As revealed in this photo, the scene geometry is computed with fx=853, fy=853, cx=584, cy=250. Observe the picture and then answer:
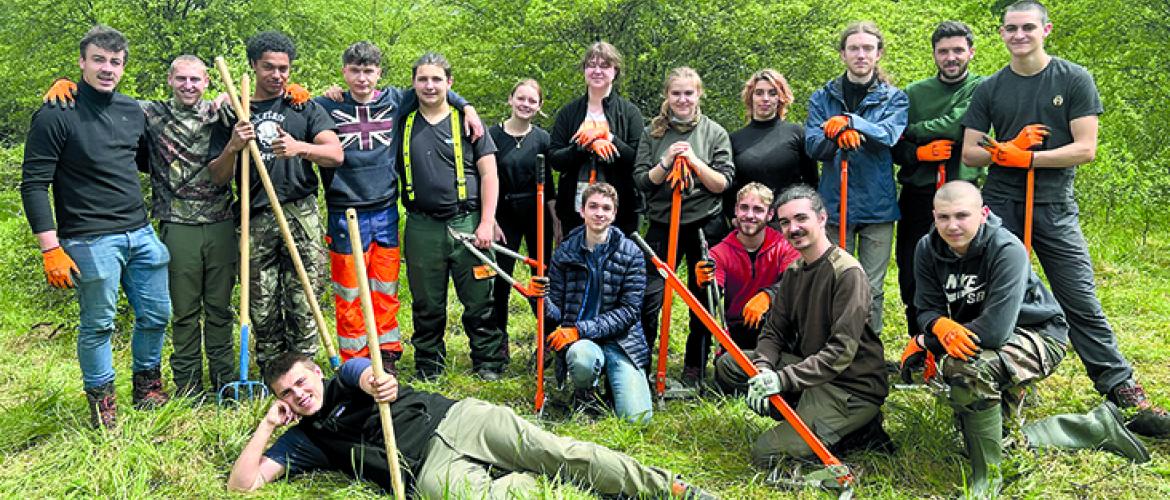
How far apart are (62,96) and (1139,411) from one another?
5.71m

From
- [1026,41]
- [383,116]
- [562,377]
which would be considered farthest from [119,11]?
[1026,41]

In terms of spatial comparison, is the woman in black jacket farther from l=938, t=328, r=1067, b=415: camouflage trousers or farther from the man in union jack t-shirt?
l=938, t=328, r=1067, b=415: camouflage trousers

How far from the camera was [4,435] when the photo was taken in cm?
452

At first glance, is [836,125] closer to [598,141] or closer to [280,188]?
[598,141]

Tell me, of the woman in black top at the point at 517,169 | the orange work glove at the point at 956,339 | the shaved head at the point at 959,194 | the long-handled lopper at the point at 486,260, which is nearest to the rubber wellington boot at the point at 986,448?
the orange work glove at the point at 956,339

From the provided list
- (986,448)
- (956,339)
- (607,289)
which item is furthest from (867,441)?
(607,289)

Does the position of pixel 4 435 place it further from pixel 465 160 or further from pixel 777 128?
pixel 777 128

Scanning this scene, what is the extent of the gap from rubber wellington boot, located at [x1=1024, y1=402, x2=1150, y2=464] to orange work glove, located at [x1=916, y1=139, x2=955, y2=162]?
160cm

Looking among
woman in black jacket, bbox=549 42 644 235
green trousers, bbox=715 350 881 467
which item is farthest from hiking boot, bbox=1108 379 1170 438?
woman in black jacket, bbox=549 42 644 235

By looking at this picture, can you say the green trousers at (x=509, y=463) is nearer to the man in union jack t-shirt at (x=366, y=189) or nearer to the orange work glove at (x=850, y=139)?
the man in union jack t-shirt at (x=366, y=189)

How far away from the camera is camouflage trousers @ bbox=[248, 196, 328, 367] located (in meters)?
5.12

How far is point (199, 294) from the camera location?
16.6ft

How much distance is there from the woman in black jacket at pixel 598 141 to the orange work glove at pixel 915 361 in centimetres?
204

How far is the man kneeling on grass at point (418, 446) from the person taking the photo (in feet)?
12.1
